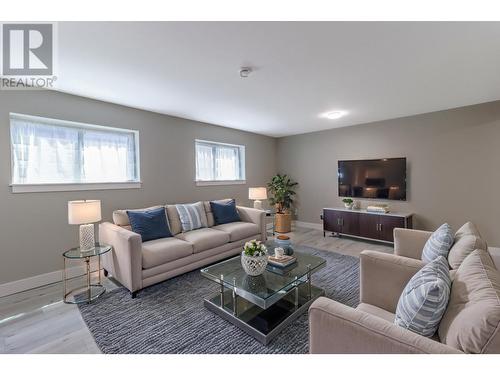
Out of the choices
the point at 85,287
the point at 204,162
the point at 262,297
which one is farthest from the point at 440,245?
the point at 204,162

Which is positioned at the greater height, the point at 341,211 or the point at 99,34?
the point at 99,34

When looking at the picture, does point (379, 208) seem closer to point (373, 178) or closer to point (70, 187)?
point (373, 178)

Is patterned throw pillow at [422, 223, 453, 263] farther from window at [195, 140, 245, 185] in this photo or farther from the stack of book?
window at [195, 140, 245, 185]

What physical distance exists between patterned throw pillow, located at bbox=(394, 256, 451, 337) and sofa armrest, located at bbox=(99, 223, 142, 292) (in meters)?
2.28

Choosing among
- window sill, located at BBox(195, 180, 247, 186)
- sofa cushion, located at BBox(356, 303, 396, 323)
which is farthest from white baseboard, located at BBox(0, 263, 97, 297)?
sofa cushion, located at BBox(356, 303, 396, 323)

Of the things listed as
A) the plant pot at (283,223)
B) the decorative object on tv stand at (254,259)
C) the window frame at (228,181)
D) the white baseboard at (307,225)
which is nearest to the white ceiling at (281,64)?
the window frame at (228,181)

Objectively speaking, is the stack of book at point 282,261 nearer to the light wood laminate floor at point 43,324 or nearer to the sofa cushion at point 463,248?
the sofa cushion at point 463,248

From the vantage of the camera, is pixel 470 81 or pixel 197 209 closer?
pixel 470 81

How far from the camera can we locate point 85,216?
2.37m

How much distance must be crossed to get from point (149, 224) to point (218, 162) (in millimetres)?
2268

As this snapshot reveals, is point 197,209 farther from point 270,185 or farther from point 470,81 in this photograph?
point 470,81

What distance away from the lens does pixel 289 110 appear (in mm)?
3678

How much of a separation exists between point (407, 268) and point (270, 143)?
4.76 metres

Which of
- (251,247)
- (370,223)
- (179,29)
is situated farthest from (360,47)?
(370,223)
